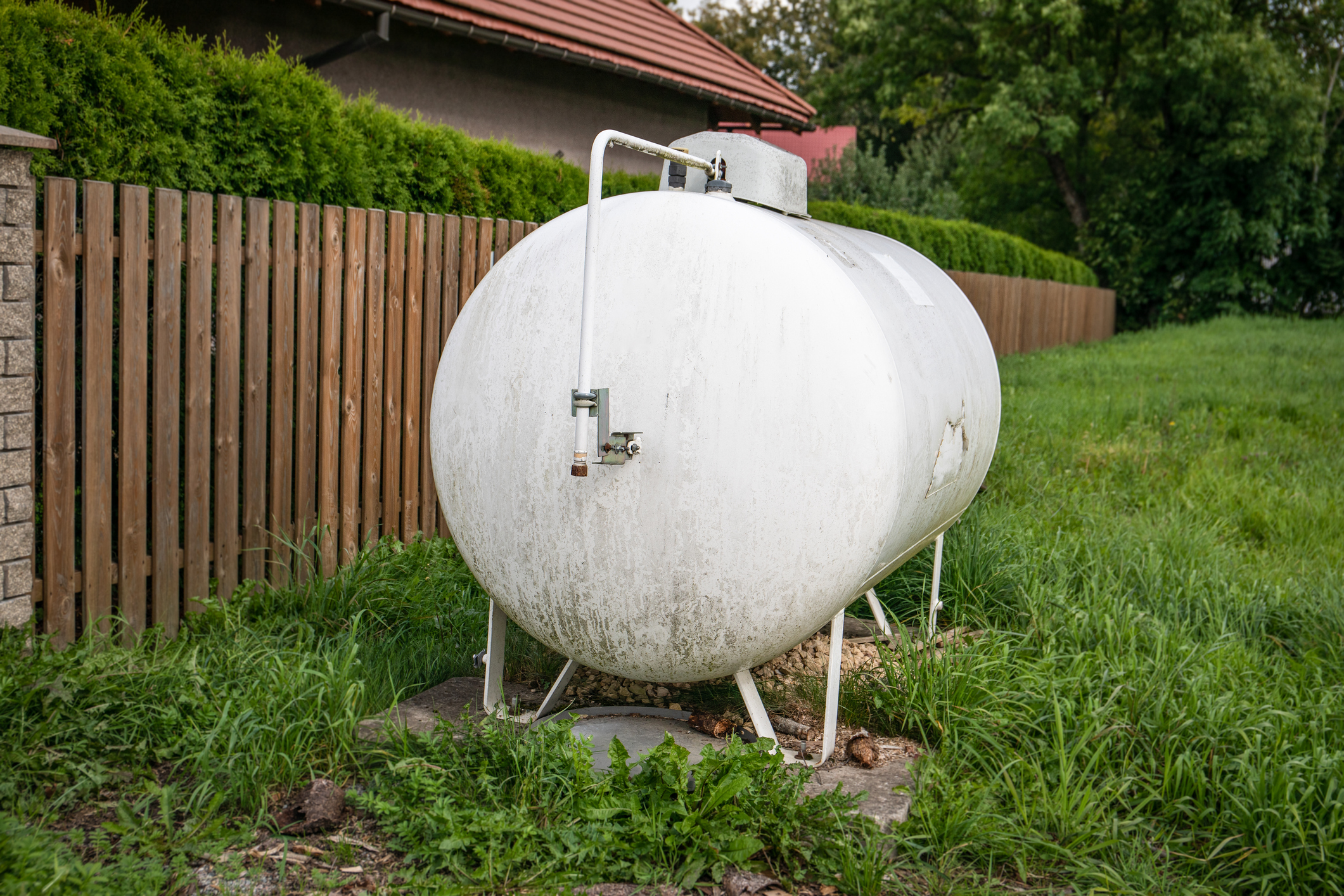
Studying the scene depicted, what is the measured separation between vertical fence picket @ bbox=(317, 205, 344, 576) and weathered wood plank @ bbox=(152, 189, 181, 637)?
0.67 meters

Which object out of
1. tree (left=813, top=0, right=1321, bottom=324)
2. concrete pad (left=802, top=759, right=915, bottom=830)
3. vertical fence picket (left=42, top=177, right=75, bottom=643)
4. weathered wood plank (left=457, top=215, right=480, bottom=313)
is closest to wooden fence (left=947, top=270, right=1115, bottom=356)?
tree (left=813, top=0, right=1321, bottom=324)

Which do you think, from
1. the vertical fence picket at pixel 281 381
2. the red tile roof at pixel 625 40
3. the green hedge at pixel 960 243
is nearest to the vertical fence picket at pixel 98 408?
the vertical fence picket at pixel 281 381

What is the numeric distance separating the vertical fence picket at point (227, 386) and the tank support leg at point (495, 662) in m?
1.41

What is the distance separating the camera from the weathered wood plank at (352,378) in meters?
4.36

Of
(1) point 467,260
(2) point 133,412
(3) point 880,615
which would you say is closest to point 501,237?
(1) point 467,260

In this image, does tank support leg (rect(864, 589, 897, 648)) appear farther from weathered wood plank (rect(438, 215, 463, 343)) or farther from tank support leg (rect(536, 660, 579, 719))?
weathered wood plank (rect(438, 215, 463, 343))

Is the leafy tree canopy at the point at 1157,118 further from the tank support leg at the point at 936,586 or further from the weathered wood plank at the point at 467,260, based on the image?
the tank support leg at the point at 936,586

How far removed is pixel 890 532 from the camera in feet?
8.64

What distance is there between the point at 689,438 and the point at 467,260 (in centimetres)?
296

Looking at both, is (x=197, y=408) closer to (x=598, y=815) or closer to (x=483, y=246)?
(x=483, y=246)

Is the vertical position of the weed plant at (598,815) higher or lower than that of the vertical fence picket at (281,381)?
lower

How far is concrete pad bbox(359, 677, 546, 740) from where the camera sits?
2906mm

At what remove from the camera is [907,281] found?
3.22 metres

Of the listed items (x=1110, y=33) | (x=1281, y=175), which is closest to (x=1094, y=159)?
(x=1110, y=33)
